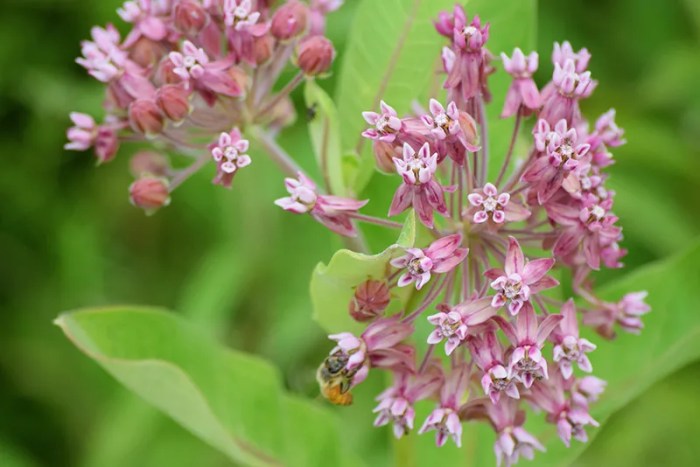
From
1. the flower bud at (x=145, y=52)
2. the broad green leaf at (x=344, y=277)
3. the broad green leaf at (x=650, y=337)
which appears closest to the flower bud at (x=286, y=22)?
the flower bud at (x=145, y=52)

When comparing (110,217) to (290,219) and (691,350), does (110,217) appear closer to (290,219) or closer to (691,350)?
(290,219)

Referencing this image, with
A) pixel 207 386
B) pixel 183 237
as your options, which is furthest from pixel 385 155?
pixel 183 237

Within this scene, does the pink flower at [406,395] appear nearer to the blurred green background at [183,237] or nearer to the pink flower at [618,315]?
the pink flower at [618,315]

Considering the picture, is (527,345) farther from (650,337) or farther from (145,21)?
(145,21)

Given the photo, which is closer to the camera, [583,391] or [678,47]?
[583,391]

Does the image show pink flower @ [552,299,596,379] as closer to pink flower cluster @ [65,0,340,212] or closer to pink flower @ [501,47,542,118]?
pink flower @ [501,47,542,118]

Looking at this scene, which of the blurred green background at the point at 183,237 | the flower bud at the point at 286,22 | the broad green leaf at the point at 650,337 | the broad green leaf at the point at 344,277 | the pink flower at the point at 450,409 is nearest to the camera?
the broad green leaf at the point at 344,277

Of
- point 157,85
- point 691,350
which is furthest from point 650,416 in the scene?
point 157,85
